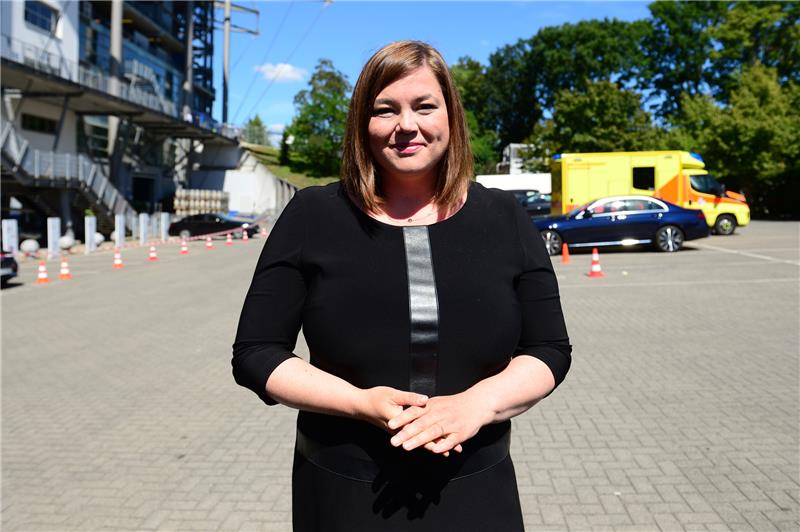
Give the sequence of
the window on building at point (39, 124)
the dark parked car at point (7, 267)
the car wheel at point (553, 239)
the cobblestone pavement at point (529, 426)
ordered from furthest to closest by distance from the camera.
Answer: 1. the window on building at point (39, 124)
2. the car wheel at point (553, 239)
3. the dark parked car at point (7, 267)
4. the cobblestone pavement at point (529, 426)

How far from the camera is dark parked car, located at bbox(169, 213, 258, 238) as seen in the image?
119 ft

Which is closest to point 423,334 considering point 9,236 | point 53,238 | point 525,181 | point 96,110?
point 9,236

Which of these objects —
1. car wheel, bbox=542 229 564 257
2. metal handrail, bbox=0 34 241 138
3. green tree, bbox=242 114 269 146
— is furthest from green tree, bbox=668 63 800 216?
green tree, bbox=242 114 269 146

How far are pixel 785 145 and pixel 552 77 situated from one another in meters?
33.3

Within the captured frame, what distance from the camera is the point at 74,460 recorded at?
5.44m

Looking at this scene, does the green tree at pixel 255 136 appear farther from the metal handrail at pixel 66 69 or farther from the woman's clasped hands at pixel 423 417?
the woman's clasped hands at pixel 423 417

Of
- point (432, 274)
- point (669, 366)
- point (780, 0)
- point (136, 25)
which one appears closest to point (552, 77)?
point (780, 0)

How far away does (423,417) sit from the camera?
1.66 meters

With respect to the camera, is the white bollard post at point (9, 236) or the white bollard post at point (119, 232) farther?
the white bollard post at point (119, 232)

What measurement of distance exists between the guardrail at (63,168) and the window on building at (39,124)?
Answer: 10.8ft

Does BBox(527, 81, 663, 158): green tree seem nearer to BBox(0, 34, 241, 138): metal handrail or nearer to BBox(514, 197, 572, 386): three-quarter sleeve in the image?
BBox(0, 34, 241, 138): metal handrail

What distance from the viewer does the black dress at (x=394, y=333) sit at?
5.83ft

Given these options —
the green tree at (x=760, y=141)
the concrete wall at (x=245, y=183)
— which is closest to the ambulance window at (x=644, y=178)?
the green tree at (x=760, y=141)

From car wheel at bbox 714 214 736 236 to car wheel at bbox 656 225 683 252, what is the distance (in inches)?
246
